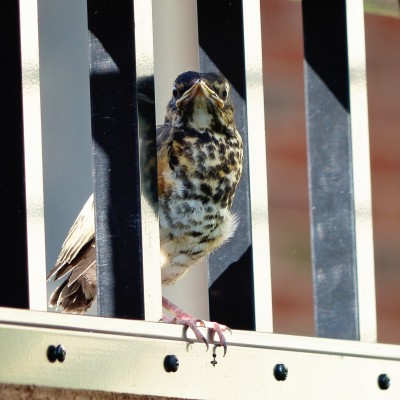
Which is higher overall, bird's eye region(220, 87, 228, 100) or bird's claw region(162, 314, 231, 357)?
bird's eye region(220, 87, 228, 100)

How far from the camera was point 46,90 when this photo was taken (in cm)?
641

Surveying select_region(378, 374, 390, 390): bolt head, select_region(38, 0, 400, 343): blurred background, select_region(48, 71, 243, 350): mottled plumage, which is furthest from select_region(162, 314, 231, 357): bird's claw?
select_region(38, 0, 400, 343): blurred background

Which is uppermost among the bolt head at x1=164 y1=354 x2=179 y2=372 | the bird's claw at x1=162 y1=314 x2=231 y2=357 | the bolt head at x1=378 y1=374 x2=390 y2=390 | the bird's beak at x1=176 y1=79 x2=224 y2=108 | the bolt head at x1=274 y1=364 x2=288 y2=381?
the bird's beak at x1=176 y1=79 x2=224 y2=108

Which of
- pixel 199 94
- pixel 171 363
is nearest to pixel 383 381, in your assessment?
pixel 171 363

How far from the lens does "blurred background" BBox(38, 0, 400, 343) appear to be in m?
6.45

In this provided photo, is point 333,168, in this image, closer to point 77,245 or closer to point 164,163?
point 164,163

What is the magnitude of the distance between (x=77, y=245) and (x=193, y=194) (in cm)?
37

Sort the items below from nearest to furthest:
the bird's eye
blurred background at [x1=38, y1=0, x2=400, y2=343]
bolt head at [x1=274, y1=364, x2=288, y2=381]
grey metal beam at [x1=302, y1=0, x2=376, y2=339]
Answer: bolt head at [x1=274, y1=364, x2=288, y2=381]
grey metal beam at [x1=302, y1=0, x2=376, y2=339]
the bird's eye
blurred background at [x1=38, y1=0, x2=400, y2=343]

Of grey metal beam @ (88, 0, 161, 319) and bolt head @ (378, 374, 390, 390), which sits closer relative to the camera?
grey metal beam @ (88, 0, 161, 319)

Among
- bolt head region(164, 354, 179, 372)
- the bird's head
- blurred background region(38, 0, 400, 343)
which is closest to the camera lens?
bolt head region(164, 354, 179, 372)

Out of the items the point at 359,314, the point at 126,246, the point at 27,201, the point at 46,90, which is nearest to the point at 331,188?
the point at 359,314

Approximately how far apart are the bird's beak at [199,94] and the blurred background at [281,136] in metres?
1.70

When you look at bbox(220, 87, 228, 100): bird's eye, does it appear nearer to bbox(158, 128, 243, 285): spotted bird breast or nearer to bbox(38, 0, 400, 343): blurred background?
bbox(158, 128, 243, 285): spotted bird breast

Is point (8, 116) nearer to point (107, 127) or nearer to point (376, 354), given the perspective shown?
point (107, 127)
